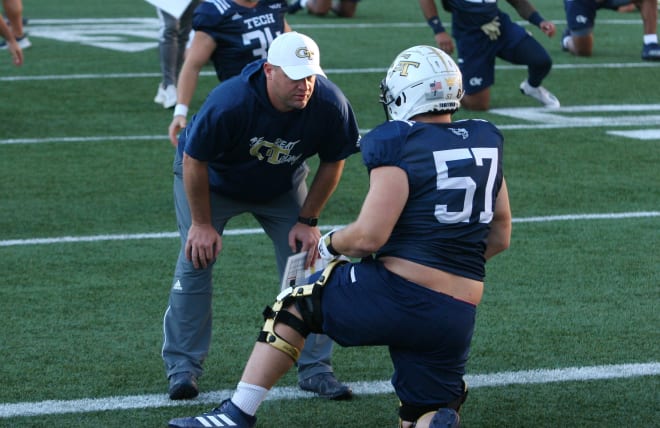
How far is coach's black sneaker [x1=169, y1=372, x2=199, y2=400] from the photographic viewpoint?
16.9 feet

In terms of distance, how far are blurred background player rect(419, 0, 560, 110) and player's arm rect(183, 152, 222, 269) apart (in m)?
6.77

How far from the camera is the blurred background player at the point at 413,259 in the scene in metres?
4.22

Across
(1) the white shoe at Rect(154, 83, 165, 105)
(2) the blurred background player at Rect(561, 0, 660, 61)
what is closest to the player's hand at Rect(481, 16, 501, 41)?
(1) the white shoe at Rect(154, 83, 165, 105)

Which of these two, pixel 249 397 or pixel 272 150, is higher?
pixel 272 150

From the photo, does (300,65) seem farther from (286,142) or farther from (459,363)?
(459,363)

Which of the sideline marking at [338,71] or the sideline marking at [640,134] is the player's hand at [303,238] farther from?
the sideline marking at [338,71]

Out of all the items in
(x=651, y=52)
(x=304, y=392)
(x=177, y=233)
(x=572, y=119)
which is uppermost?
(x=304, y=392)

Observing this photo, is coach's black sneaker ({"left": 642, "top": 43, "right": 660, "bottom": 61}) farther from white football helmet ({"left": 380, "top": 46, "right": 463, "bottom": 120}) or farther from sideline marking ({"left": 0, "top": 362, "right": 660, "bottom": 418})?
white football helmet ({"left": 380, "top": 46, "right": 463, "bottom": 120})

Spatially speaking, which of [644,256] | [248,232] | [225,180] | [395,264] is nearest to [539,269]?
[644,256]

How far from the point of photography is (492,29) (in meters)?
11.7

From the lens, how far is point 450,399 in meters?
4.48

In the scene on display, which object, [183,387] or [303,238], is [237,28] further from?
[183,387]

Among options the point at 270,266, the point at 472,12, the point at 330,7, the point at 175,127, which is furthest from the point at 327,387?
the point at 330,7

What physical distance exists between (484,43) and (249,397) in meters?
7.84
